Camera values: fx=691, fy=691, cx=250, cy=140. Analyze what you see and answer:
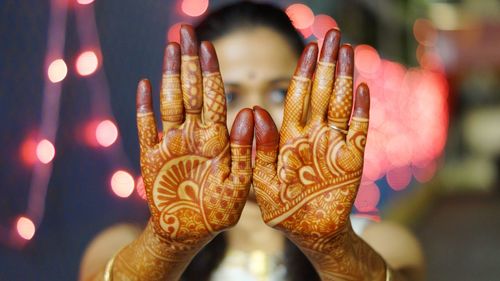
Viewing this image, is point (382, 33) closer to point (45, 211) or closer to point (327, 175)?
point (45, 211)

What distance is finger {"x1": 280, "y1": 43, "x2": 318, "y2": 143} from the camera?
76 centimetres

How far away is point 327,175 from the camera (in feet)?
2.47

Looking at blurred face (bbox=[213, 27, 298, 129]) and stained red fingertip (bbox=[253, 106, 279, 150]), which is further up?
blurred face (bbox=[213, 27, 298, 129])

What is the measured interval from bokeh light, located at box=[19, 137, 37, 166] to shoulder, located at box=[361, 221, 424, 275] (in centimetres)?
64

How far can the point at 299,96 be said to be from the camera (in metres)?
0.76

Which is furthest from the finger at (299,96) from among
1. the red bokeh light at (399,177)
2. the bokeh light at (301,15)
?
the red bokeh light at (399,177)

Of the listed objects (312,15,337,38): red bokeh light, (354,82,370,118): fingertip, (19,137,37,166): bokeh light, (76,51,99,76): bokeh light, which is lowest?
(19,137,37,166): bokeh light

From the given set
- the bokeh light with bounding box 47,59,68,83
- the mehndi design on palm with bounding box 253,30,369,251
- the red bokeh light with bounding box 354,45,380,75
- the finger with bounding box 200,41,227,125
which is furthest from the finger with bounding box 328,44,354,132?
the red bokeh light with bounding box 354,45,380,75

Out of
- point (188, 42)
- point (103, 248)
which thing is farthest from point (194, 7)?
point (188, 42)

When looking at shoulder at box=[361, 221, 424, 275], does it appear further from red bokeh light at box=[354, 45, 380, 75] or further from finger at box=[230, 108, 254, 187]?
red bokeh light at box=[354, 45, 380, 75]

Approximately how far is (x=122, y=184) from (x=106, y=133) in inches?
4.4

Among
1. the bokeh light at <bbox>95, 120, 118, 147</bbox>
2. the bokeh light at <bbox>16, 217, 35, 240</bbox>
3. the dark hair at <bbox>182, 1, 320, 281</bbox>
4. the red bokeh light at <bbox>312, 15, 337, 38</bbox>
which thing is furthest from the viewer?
the red bokeh light at <bbox>312, 15, 337, 38</bbox>

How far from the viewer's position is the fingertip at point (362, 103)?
76 centimetres

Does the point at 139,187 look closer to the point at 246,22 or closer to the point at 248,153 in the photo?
the point at 246,22
